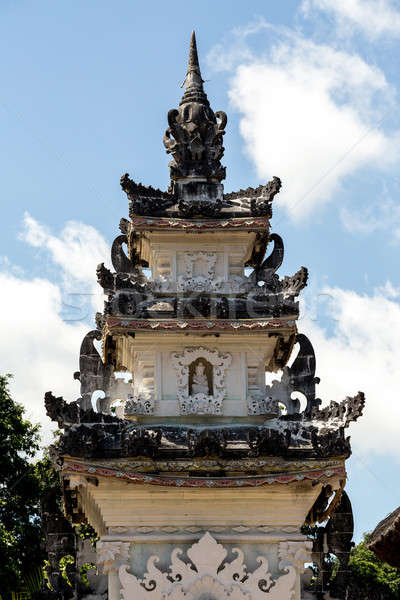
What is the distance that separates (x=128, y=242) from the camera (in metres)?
25.8

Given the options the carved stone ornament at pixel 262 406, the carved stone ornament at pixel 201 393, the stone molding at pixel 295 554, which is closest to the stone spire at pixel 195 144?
the carved stone ornament at pixel 201 393

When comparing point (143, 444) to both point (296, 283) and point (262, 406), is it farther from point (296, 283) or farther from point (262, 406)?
point (296, 283)

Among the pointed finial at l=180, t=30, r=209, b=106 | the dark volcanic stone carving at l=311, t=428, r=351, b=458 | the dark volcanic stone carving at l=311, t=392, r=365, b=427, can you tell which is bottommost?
the dark volcanic stone carving at l=311, t=428, r=351, b=458

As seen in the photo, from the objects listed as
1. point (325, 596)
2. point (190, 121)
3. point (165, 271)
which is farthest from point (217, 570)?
point (190, 121)

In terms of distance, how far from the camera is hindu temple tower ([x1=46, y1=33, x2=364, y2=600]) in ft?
70.1

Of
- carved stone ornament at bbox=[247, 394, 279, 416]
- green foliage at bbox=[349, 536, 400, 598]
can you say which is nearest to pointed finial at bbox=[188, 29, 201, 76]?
carved stone ornament at bbox=[247, 394, 279, 416]

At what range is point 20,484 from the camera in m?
38.9

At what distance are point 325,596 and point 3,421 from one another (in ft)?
62.9

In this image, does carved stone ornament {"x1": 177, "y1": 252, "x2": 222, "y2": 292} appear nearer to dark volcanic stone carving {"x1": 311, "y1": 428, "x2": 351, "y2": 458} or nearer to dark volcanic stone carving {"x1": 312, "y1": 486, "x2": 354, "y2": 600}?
dark volcanic stone carving {"x1": 311, "y1": 428, "x2": 351, "y2": 458}

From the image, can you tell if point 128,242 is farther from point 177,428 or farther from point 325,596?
point 325,596

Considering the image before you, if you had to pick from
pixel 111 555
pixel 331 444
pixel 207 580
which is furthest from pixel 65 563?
pixel 331 444

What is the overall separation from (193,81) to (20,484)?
19.1 metres

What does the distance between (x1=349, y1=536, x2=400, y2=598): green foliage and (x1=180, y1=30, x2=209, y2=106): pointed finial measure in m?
27.8

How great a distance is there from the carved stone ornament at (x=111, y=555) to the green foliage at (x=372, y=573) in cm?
2798
